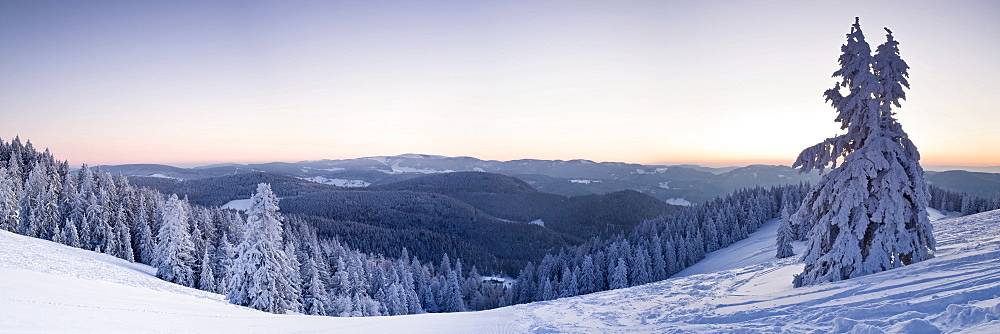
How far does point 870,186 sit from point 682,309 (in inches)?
281

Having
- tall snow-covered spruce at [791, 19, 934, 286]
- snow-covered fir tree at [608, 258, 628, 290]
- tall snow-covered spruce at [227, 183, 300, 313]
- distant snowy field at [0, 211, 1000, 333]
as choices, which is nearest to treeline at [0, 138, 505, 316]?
tall snow-covered spruce at [227, 183, 300, 313]

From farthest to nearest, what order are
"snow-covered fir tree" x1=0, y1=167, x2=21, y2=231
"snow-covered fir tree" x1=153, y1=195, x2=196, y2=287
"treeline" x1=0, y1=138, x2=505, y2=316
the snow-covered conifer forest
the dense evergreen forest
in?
1. "snow-covered fir tree" x1=0, y1=167, x2=21, y2=231
2. "snow-covered fir tree" x1=153, y1=195, x2=196, y2=287
3. the dense evergreen forest
4. "treeline" x1=0, y1=138, x2=505, y2=316
5. the snow-covered conifer forest

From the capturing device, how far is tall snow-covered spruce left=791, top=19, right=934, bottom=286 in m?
12.2

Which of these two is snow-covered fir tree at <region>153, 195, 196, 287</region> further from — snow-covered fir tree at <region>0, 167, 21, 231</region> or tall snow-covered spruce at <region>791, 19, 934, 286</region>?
tall snow-covered spruce at <region>791, 19, 934, 286</region>

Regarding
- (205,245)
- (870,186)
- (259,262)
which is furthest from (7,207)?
(870,186)

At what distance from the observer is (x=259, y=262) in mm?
25953

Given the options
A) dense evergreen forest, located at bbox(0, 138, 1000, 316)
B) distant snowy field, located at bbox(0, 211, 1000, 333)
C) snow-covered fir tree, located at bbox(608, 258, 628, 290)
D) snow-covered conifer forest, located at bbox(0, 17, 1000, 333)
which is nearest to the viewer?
distant snowy field, located at bbox(0, 211, 1000, 333)

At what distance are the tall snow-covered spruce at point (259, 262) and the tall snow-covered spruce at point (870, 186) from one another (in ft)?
91.1

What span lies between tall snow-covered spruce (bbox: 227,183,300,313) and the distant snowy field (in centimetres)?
650

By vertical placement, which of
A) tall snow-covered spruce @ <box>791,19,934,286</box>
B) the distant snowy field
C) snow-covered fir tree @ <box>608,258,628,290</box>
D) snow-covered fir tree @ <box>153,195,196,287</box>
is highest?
tall snow-covered spruce @ <box>791,19,934,286</box>

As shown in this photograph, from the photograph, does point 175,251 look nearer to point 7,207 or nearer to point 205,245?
point 205,245

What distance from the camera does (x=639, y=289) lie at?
18.5 metres

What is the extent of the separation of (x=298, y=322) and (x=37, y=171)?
59.3 m

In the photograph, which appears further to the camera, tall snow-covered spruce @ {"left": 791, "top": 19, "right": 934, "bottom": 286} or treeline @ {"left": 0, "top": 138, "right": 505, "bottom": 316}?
treeline @ {"left": 0, "top": 138, "right": 505, "bottom": 316}
